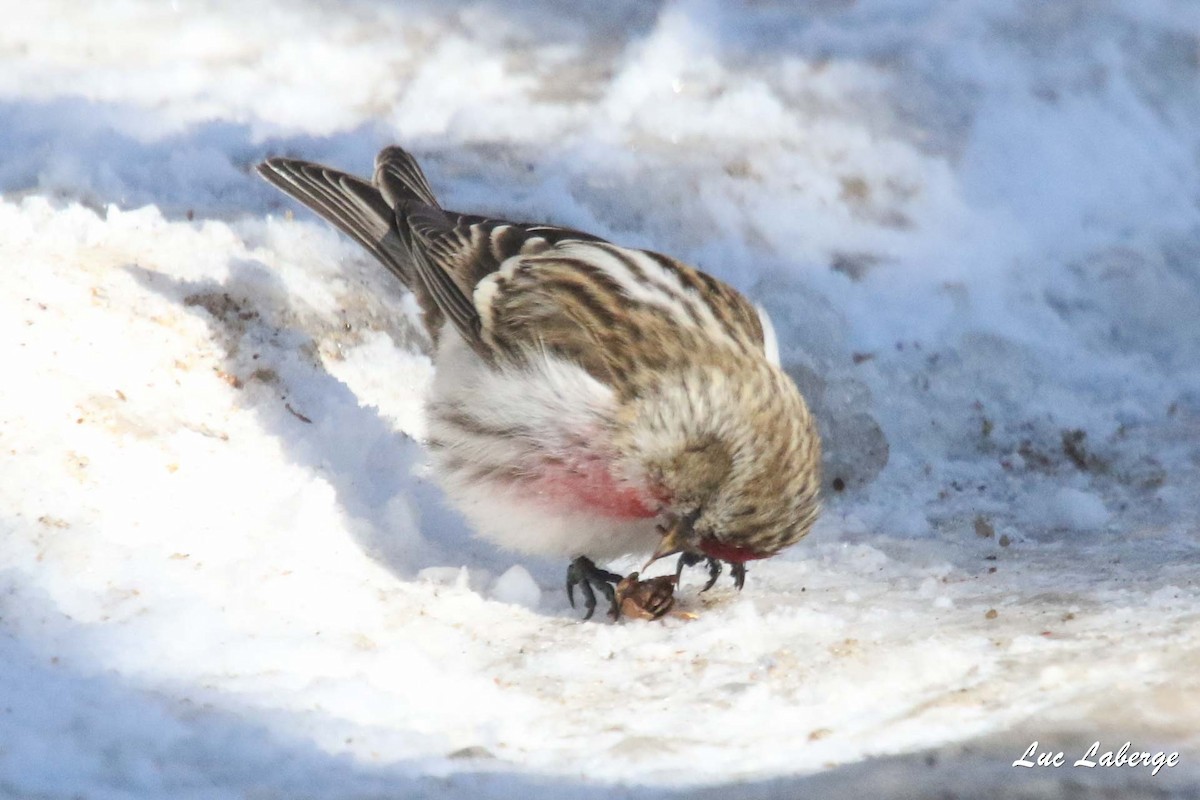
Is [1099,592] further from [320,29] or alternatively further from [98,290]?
[320,29]

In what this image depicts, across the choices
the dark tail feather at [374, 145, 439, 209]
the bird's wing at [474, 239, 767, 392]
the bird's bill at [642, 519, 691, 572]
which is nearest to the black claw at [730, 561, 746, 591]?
the bird's bill at [642, 519, 691, 572]

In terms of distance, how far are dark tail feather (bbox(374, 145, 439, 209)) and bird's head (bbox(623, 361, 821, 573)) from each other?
1235 millimetres

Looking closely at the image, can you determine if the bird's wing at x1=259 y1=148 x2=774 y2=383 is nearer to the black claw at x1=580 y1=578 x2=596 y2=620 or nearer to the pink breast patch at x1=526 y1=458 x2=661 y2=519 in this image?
the pink breast patch at x1=526 y1=458 x2=661 y2=519

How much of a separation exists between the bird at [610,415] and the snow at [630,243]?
19cm

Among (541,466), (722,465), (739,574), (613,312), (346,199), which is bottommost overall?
(739,574)

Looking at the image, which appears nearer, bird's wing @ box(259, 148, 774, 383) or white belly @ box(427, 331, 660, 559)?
white belly @ box(427, 331, 660, 559)

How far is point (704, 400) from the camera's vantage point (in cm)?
283

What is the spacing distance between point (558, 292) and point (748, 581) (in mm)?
784

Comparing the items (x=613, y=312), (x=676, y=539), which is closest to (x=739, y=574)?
(x=676, y=539)

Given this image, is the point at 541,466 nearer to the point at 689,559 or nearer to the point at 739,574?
the point at 689,559

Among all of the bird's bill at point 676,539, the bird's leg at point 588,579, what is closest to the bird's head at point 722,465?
the bird's bill at point 676,539

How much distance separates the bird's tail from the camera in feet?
12.5

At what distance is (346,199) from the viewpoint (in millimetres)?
3840

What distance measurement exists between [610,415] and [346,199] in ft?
4.33
